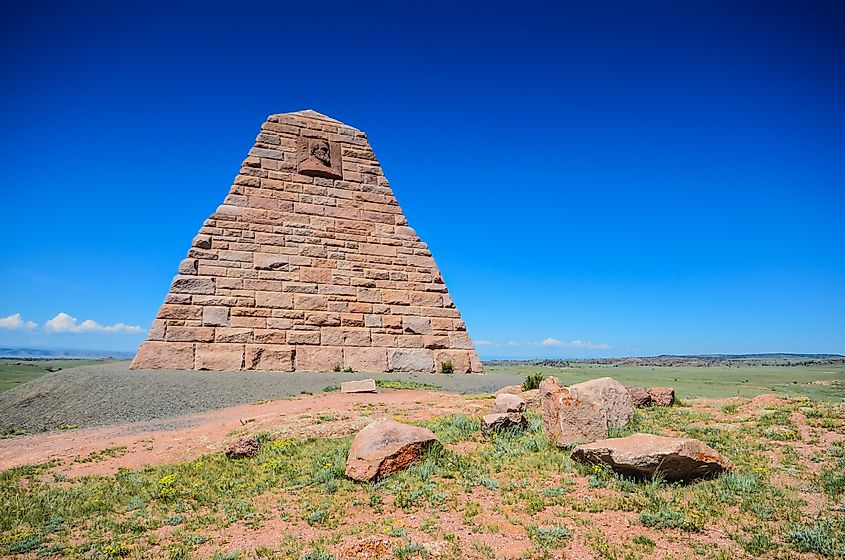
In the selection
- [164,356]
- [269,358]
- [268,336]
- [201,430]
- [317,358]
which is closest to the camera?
[201,430]

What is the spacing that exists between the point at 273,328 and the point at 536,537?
1006cm

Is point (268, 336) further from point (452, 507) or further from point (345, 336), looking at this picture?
point (452, 507)

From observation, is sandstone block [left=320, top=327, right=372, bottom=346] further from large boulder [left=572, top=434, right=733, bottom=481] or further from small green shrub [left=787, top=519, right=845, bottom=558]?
small green shrub [left=787, top=519, right=845, bottom=558]

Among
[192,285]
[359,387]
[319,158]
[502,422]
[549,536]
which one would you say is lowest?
[549,536]

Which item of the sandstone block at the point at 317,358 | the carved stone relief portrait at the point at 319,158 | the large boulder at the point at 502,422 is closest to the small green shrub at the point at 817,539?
the large boulder at the point at 502,422

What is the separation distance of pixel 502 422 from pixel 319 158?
11.1 meters

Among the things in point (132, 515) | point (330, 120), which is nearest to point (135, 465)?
point (132, 515)

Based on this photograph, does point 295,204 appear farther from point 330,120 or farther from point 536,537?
point 536,537

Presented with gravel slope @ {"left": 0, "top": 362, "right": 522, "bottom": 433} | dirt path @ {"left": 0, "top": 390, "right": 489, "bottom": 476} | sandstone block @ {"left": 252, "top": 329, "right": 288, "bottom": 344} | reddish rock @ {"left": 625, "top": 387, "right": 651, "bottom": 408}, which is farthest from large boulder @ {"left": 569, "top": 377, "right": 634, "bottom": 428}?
sandstone block @ {"left": 252, "top": 329, "right": 288, "bottom": 344}

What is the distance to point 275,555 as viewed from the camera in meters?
3.71

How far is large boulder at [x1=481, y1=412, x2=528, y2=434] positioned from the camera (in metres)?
6.40

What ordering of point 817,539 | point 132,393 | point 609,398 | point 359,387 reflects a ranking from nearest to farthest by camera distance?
point 817,539 → point 609,398 → point 132,393 → point 359,387

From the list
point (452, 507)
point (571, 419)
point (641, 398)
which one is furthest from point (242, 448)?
point (641, 398)

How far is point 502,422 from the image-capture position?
21.0ft
